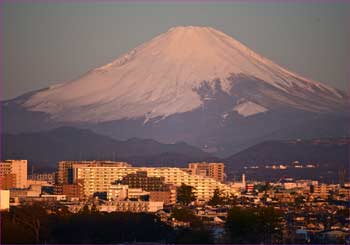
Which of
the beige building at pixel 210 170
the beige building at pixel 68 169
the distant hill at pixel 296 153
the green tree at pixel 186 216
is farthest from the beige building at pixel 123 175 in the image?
the green tree at pixel 186 216

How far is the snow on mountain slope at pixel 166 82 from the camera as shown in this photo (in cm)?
11050

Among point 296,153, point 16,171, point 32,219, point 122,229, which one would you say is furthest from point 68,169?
point 32,219

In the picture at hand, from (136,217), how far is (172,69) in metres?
76.1

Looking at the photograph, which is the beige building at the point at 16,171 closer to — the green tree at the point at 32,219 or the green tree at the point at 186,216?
the green tree at the point at 186,216

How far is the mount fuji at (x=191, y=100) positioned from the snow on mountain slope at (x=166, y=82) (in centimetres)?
7

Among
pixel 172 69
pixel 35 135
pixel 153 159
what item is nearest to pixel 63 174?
pixel 153 159

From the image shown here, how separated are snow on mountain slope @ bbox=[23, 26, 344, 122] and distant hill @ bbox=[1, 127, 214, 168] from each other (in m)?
6.92

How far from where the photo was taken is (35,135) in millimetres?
101250

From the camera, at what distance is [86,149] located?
99.0 meters

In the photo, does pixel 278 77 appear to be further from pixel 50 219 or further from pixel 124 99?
pixel 50 219

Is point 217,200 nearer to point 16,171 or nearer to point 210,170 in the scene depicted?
point 16,171

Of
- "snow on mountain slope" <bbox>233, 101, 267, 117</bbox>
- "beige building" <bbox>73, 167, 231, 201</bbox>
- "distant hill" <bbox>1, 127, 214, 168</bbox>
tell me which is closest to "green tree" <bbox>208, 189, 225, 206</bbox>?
"beige building" <bbox>73, 167, 231, 201</bbox>

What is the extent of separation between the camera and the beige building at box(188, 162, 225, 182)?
77.2m

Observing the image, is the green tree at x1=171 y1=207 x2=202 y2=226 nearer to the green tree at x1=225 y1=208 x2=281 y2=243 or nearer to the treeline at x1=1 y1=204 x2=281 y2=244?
the treeline at x1=1 y1=204 x2=281 y2=244
